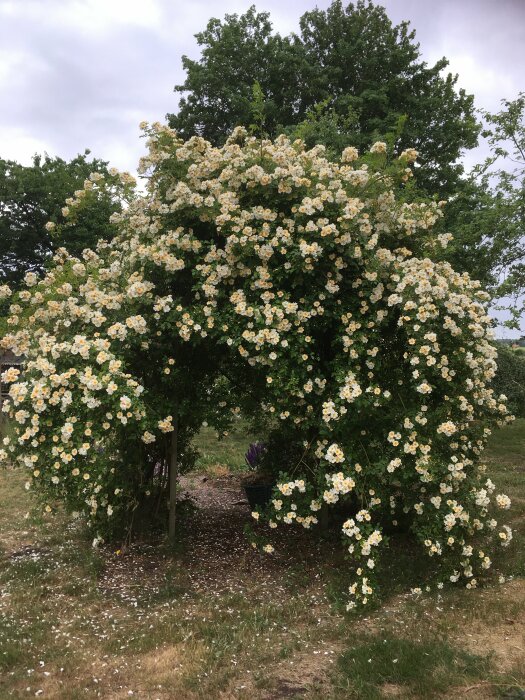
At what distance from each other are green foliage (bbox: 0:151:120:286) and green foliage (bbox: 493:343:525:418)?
10946 mm

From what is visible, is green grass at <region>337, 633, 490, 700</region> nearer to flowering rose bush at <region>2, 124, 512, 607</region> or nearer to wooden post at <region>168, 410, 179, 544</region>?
flowering rose bush at <region>2, 124, 512, 607</region>

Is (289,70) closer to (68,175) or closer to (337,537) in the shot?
(68,175)

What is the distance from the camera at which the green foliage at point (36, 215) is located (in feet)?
53.8

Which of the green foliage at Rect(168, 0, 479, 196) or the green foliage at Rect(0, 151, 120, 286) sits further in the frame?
the green foliage at Rect(0, 151, 120, 286)

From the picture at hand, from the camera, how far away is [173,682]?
9.42 ft

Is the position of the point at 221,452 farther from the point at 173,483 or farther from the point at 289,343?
the point at 289,343

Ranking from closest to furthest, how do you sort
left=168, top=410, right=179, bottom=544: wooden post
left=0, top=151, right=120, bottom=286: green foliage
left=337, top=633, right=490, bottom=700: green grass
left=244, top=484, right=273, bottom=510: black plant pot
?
1. left=337, top=633, right=490, bottom=700: green grass
2. left=168, top=410, right=179, bottom=544: wooden post
3. left=244, top=484, right=273, bottom=510: black plant pot
4. left=0, top=151, right=120, bottom=286: green foliage

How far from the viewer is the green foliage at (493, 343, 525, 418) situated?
34.9 ft

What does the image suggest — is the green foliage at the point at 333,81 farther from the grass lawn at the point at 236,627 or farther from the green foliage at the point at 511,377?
the grass lawn at the point at 236,627

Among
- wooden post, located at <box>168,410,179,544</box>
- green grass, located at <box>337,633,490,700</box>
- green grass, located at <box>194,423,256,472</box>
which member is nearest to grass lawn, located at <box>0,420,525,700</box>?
green grass, located at <box>337,633,490,700</box>

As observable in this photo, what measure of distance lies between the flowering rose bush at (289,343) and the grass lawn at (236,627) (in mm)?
342

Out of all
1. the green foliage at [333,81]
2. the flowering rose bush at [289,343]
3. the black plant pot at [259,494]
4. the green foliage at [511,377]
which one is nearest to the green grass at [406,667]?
the flowering rose bush at [289,343]

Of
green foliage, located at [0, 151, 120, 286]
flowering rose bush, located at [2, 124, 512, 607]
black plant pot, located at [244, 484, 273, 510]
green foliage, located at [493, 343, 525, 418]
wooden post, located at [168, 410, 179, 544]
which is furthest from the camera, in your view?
green foliage, located at [0, 151, 120, 286]

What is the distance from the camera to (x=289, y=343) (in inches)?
154
